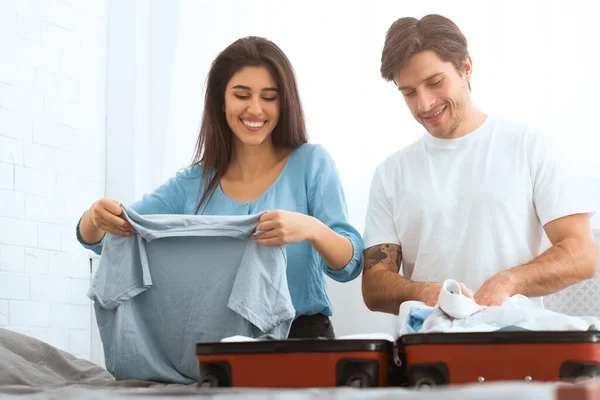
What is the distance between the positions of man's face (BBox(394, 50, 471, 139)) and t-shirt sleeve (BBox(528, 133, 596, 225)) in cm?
19

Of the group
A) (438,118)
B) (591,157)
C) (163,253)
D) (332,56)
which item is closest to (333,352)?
(163,253)

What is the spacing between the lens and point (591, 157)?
2.67 meters

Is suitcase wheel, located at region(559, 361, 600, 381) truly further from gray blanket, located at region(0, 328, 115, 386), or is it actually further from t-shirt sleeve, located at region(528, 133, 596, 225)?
t-shirt sleeve, located at region(528, 133, 596, 225)

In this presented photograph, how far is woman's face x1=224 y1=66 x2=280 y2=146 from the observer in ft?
6.51

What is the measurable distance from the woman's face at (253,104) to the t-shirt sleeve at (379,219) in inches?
12.5

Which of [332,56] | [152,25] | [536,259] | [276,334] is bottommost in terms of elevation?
[276,334]

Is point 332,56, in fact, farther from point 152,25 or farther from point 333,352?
point 333,352

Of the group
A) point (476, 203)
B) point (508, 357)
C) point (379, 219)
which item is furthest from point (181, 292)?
point (508, 357)

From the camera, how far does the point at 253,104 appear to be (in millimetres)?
1976

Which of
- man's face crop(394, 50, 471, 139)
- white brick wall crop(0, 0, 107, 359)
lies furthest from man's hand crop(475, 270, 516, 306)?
white brick wall crop(0, 0, 107, 359)

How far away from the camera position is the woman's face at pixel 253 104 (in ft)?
6.51

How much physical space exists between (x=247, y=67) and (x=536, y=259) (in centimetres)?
80

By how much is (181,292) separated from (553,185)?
87cm

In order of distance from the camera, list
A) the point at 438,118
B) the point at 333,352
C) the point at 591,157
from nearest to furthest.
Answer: the point at 333,352
the point at 438,118
the point at 591,157
